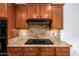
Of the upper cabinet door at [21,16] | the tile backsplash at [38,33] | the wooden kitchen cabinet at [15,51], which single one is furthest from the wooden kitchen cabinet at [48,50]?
the upper cabinet door at [21,16]

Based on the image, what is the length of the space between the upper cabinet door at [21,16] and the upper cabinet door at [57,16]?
0.70m

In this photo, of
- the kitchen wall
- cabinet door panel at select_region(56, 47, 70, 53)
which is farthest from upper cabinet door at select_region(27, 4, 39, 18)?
cabinet door panel at select_region(56, 47, 70, 53)

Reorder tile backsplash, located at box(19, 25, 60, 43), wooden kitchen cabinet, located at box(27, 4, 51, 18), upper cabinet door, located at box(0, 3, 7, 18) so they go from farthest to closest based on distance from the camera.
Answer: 1. tile backsplash, located at box(19, 25, 60, 43)
2. wooden kitchen cabinet, located at box(27, 4, 51, 18)
3. upper cabinet door, located at box(0, 3, 7, 18)

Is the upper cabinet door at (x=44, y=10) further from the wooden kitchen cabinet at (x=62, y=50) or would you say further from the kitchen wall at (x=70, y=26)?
the wooden kitchen cabinet at (x=62, y=50)

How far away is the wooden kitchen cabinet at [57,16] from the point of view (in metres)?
3.88

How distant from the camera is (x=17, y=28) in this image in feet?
12.9

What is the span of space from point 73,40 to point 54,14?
0.79 m

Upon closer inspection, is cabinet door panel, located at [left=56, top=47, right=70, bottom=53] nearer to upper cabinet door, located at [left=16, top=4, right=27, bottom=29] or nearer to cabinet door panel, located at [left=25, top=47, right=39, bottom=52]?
cabinet door panel, located at [left=25, top=47, right=39, bottom=52]

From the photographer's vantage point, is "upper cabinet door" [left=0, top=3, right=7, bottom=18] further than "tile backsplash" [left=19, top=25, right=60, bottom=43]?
No

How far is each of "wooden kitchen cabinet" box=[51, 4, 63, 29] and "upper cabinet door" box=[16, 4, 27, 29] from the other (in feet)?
2.24

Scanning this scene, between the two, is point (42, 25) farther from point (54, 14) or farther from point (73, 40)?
point (73, 40)

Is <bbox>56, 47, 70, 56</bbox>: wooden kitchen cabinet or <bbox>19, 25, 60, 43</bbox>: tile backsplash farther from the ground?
<bbox>19, 25, 60, 43</bbox>: tile backsplash

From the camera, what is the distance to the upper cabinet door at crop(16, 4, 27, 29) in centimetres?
387

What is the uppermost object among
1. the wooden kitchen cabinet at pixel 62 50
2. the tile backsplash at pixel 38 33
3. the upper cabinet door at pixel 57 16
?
the upper cabinet door at pixel 57 16
